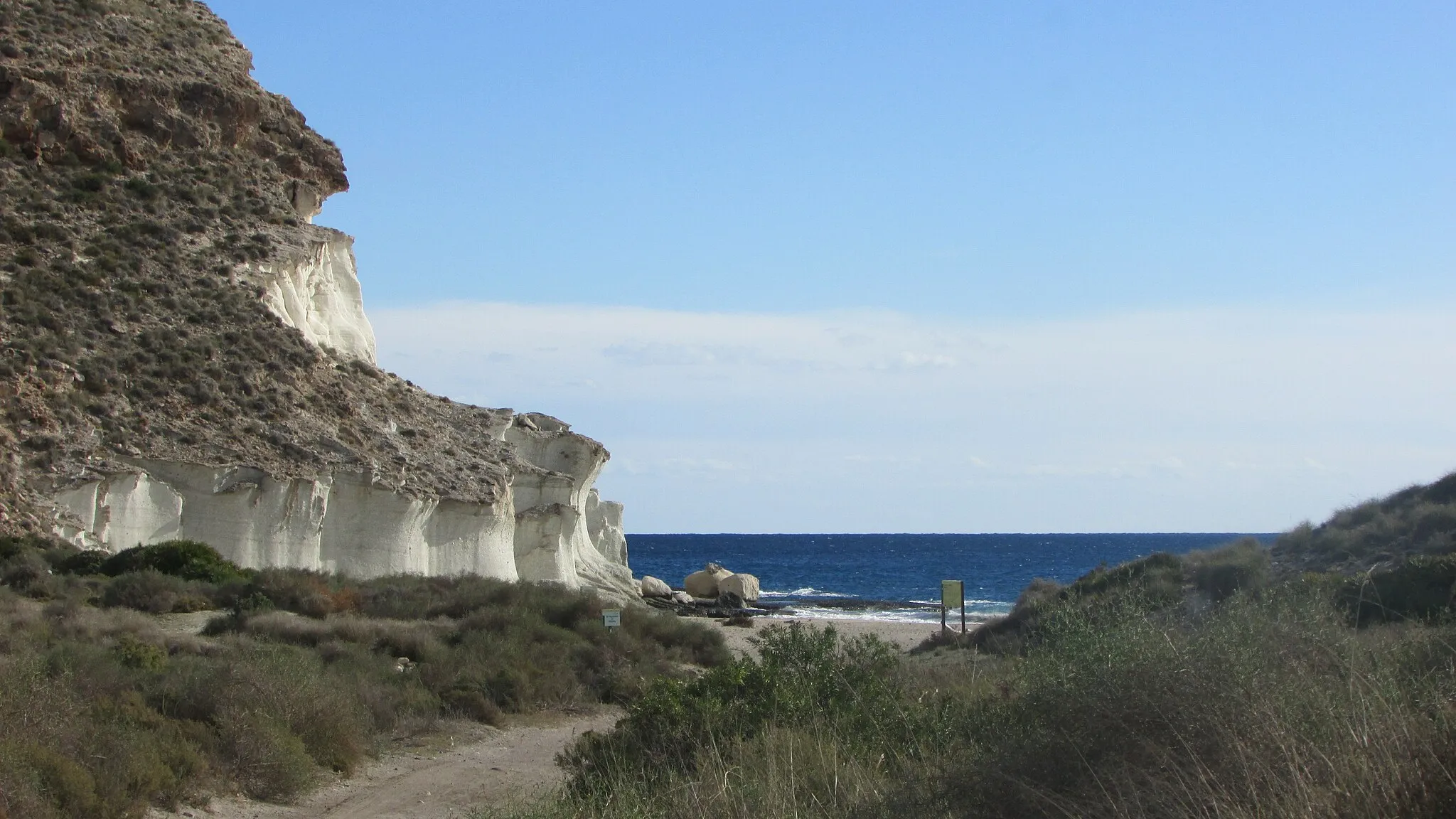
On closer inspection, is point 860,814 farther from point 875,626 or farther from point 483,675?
point 875,626

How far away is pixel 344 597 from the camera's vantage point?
2311 cm

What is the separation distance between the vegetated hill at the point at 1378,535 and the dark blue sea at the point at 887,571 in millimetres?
6228

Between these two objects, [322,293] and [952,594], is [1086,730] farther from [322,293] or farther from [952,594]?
[322,293]

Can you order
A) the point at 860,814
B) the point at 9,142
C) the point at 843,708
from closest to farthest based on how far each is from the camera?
the point at 860,814
the point at 843,708
the point at 9,142

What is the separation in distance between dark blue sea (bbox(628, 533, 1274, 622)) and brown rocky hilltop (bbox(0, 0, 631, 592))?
1674 cm

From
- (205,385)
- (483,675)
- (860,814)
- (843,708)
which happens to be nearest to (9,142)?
(205,385)

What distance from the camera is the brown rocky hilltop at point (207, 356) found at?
89.0ft

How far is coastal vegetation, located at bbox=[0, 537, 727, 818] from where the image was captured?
33.9 feet

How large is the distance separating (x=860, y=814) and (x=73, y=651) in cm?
1006

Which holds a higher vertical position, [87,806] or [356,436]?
[356,436]

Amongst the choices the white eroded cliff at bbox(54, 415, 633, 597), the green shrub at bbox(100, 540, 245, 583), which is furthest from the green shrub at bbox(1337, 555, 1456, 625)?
the white eroded cliff at bbox(54, 415, 633, 597)

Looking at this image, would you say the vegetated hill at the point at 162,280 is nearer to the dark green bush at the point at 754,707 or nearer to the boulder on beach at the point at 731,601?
the boulder on beach at the point at 731,601

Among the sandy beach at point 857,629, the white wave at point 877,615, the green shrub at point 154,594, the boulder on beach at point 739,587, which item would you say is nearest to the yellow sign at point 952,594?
the sandy beach at point 857,629

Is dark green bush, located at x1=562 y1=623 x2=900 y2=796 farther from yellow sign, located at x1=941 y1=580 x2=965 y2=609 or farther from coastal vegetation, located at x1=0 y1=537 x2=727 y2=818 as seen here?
yellow sign, located at x1=941 y1=580 x2=965 y2=609
